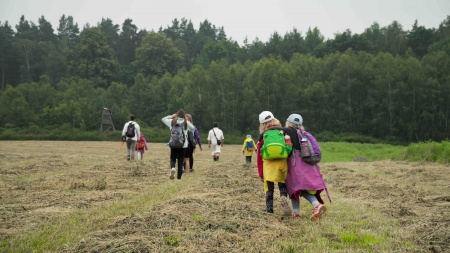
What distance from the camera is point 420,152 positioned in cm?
2462

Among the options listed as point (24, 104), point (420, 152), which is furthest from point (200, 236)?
point (24, 104)

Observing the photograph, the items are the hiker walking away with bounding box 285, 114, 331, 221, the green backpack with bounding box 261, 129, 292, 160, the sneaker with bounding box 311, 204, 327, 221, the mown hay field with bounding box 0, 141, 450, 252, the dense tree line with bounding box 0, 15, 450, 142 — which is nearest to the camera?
the mown hay field with bounding box 0, 141, 450, 252

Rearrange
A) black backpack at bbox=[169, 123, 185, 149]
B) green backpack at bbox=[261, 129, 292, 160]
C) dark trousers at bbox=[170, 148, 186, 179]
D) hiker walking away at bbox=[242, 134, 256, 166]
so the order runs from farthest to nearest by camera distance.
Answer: hiker walking away at bbox=[242, 134, 256, 166] → dark trousers at bbox=[170, 148, 186, 179] → black backpack at bbox=[169, 123, 185, 149] → green backpack at bbox=[261, 129, 292, 160]

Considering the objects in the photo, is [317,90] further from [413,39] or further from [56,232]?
[56,232]

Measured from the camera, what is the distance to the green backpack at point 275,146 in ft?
25.2

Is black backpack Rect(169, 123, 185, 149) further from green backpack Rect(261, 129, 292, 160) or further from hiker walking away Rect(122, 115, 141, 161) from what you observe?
hiker walking away Rect(122, 115, 141, 161)

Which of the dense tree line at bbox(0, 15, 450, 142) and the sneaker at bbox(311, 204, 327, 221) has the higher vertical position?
the dense tree line at bbox(0, 15, 450, 142)

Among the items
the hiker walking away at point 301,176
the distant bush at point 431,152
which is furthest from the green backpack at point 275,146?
the distant bush at point 431,152

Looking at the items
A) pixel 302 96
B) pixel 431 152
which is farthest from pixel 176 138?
pixel 302 96

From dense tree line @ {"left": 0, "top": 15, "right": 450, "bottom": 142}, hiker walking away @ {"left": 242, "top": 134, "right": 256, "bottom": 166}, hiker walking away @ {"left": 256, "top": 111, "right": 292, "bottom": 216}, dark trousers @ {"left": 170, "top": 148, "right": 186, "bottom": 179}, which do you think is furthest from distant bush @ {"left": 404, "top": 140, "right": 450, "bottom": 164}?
dense tree line @ {"left": 0, "top": 15, "right": 450, "bottom": 142}

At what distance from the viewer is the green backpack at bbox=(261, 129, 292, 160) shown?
768 centimetres

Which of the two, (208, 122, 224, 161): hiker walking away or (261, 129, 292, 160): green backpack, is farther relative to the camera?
(208, 122, 224, 161): hiker walking away

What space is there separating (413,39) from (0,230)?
108485 mm

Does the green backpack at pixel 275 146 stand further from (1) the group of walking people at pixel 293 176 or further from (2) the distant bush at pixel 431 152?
(2) the distant bush at pixel 431 152
